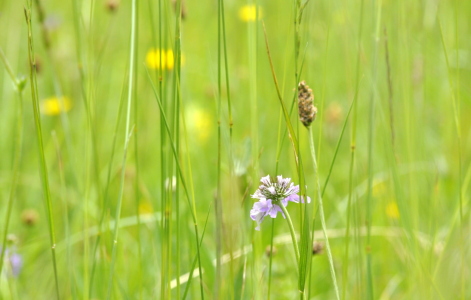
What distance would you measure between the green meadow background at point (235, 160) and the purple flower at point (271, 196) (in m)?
0.02

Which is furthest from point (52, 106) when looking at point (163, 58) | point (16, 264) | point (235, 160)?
point (235, 160)

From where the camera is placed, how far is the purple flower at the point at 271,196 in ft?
2.17

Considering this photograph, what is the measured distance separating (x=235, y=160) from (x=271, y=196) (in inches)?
13.9

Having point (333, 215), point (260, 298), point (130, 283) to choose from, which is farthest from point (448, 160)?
point (260, 298)

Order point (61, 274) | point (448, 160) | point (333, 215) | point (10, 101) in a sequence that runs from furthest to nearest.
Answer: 1. point (10, 101)
2. point (448, 160)
3. point (333, 215)
4. point (61, 274)

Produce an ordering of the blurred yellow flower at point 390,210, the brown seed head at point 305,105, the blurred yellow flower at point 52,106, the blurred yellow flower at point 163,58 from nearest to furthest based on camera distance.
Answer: the brown seed head at point 305,105, the blurred yellow flower at point 163,58, the blurred yellow flower at point 390,210, the blurred yellow flower at point 52,106

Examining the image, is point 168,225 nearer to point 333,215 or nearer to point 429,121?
point 333,215

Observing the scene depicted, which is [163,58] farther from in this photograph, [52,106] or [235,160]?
[235,160]

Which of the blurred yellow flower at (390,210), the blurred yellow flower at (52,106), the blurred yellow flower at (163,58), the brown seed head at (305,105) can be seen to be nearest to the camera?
the brown seed head at (305,105)

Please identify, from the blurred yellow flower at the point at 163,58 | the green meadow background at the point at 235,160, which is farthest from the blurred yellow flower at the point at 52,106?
the blurred yellow flower at the point at 163,58

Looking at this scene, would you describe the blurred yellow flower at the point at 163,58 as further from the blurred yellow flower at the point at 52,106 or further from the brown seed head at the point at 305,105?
the blurred yellow flower at the point at 52,106

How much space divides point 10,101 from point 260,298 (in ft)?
5.71

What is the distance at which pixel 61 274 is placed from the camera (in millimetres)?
1466

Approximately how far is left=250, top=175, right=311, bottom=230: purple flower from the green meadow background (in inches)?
1.0
